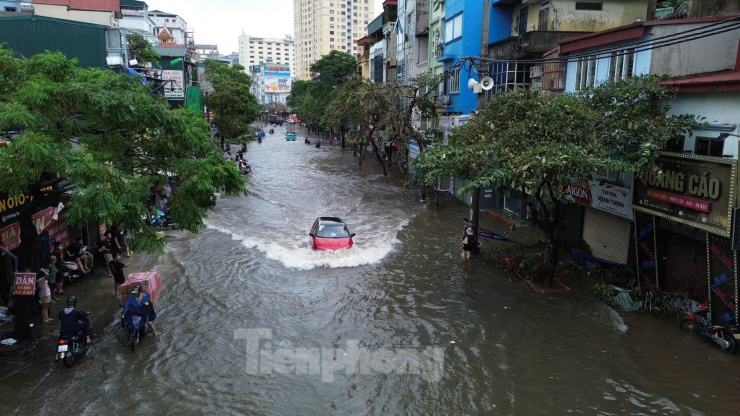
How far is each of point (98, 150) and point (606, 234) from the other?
592 inches

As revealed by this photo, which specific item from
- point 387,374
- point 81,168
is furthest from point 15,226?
point 387,374

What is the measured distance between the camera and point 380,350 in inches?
461

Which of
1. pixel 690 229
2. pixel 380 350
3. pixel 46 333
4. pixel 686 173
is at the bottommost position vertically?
pixel 380 350

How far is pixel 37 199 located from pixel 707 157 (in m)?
14.0

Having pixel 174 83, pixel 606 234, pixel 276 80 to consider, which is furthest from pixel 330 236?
pixel 276 80

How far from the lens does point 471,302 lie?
14773 mm

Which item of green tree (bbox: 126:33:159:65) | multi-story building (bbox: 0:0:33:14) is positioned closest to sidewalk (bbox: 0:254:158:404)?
green tree (bbox: 126:33:159:65)

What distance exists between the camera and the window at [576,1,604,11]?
81.4ft

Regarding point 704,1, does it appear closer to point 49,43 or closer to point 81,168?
point 81,168

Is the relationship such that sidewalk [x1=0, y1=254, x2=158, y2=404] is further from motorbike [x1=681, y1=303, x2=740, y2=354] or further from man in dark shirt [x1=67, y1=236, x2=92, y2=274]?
motorbike [x1=681, y1=303, x2=740, y2=354]

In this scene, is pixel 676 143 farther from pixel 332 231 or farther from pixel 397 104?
pixel 397 104

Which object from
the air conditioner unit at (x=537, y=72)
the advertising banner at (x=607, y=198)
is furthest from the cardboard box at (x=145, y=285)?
the air conditioner unit at (x=537, y=72)

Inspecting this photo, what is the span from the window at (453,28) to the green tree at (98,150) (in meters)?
24.5

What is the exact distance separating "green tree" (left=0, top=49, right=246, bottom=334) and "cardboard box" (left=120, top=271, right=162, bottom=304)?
2399 millimetres
